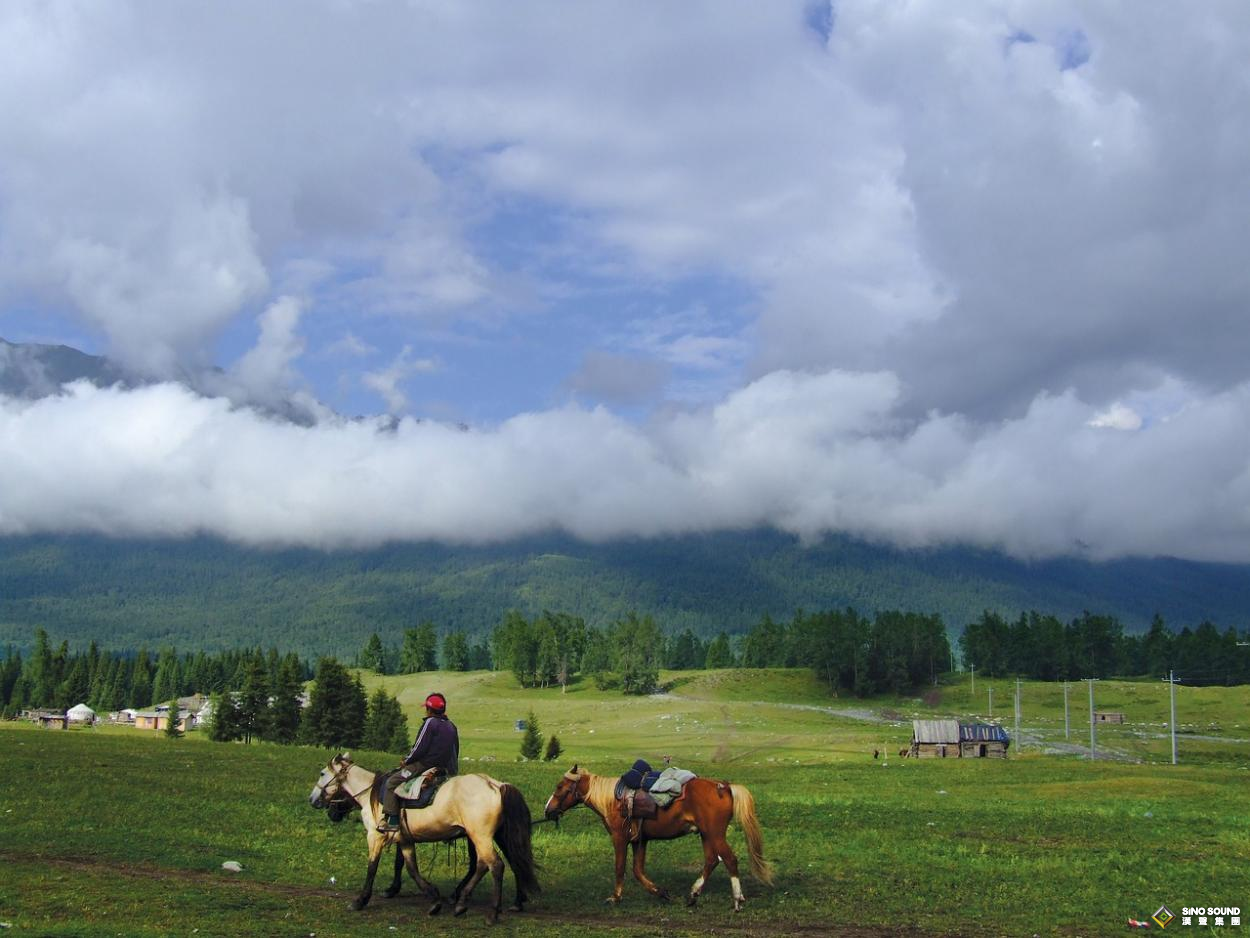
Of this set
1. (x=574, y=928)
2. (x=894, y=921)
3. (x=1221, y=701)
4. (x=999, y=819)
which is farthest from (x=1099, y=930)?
(x=1221, y=701)

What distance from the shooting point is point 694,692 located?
190 metres

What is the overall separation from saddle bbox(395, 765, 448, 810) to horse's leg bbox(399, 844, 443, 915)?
3.50ft

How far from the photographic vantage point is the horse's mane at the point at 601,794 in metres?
21.5

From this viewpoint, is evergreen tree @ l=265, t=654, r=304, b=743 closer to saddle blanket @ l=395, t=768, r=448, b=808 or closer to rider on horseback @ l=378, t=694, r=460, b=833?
rider on horseback @ l=378, t=694, r=460, b=833

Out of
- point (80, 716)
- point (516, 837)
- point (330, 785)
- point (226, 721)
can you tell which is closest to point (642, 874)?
point (516, 837)

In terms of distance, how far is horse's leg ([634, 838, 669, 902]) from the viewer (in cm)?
2094

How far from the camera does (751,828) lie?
2073 cm

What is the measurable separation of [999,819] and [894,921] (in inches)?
629

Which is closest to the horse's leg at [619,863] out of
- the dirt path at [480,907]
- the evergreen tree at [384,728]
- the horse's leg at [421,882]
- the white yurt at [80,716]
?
the dirt path at [480,907]

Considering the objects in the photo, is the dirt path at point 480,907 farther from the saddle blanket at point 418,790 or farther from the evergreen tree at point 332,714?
the evergreen tree at point 332,714

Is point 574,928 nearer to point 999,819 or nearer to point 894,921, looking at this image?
point 894,921

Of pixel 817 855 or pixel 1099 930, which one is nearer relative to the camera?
pixel 1099 930

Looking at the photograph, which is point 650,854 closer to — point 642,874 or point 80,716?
point 642,874

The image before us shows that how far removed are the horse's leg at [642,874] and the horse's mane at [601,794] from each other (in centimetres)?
107
